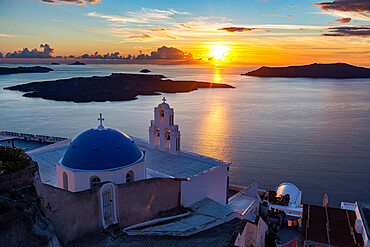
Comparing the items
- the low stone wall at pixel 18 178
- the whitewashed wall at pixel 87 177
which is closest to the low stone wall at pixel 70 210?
the low stone wall at pixel 18 178

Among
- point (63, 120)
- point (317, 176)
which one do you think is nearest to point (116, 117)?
point (63, 120)

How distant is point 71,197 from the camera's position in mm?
10758

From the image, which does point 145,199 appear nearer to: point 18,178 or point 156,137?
point 18,178

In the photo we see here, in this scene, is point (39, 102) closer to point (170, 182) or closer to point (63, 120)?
point (63, 120)

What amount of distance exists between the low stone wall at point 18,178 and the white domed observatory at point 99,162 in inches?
134

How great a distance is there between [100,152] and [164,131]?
7696 mm

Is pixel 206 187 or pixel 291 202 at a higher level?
pixel 206 187

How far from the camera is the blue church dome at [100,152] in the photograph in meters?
13.7

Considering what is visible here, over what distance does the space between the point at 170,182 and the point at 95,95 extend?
8762 cm

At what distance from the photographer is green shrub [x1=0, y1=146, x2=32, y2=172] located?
9578mm

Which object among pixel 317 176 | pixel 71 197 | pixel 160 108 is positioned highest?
pixel 160 108

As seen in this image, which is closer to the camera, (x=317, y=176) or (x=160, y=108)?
(x=160, y=108)

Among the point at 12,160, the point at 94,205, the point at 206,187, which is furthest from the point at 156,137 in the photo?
the point at 12,160

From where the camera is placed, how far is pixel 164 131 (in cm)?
2111
